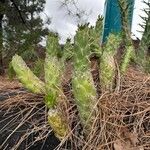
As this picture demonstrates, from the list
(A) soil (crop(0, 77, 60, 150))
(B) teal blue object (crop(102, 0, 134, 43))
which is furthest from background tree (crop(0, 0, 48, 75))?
(A) soil (crop(0, 77, 60, 150))

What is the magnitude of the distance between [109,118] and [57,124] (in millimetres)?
230

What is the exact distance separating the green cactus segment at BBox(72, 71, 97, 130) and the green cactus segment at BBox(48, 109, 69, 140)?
0.09m

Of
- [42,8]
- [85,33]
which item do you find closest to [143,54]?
[85,33]

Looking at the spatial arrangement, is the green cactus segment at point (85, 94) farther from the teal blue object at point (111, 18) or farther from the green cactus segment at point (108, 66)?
the teal blue object at point (111, 18)

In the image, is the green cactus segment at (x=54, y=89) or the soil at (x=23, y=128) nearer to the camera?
the green cactus segment at (x=54, y=89)

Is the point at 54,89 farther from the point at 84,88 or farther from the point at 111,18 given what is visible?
the point at 111,18

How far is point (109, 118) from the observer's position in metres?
2.15

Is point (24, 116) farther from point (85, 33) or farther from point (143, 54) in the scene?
point (143, 54)

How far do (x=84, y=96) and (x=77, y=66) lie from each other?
0.41 ft

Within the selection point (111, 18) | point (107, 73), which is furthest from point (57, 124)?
point (111, 18)

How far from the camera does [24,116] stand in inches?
92.7

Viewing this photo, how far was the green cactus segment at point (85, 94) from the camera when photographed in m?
2.06

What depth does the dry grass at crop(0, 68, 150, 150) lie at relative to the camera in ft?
6.84

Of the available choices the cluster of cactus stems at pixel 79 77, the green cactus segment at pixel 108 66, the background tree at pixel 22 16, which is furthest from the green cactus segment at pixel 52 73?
the background tree at pixel 22 16
